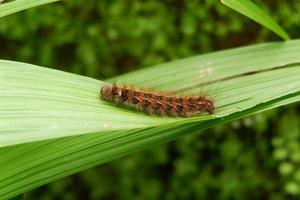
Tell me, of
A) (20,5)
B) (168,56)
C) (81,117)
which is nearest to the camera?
(81,117)

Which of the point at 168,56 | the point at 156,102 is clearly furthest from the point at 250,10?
the point at 168,56

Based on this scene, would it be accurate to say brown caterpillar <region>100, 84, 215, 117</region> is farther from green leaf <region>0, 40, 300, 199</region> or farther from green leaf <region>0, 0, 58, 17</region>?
green leaf <region>0, 0, 58, 17</region>

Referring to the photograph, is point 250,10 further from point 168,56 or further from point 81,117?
point 168,56

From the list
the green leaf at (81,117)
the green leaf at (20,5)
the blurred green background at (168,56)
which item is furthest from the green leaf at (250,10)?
the blurred green background at (168,56)

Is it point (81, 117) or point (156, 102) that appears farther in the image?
point (156, 102)

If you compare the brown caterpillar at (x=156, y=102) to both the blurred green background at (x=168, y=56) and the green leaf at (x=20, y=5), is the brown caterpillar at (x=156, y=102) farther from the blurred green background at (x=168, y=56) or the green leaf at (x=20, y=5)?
the blurred green background at (x=168, y=56)

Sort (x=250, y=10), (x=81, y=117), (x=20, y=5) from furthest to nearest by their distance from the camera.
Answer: (x=250, y=10) → (x=20, y=5) → (x=81, y=117)
